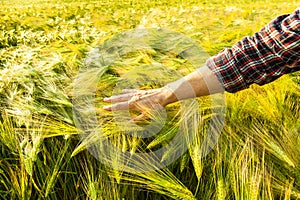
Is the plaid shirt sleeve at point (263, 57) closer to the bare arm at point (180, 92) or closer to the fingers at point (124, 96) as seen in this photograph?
the bare arm at point (180, 92)

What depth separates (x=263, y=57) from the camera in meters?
1.12

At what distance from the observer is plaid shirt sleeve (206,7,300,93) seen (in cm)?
105

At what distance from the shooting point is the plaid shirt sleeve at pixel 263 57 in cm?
105

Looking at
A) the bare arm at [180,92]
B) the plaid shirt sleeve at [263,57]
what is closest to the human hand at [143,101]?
the bare arm at [180,92]

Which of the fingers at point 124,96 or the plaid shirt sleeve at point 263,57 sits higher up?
the plaid shirt sleeve at point 263,57

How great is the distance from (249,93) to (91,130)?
0.61 metres

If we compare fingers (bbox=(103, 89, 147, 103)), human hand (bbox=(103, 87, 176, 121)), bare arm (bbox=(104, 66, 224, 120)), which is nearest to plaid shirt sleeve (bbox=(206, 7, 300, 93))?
bare arm (bbox=(104, 66, 224, 120))

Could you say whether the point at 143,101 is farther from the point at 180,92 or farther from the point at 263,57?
the point at 263,57

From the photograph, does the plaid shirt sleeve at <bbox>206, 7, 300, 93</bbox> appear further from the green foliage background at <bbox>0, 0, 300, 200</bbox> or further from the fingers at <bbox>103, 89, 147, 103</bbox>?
the fingers at <bbox>103, 89, 147, 103</bbox>

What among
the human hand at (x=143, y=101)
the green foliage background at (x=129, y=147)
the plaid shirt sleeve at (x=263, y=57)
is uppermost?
the plaid shirt sleeve at (x=263, y=57)

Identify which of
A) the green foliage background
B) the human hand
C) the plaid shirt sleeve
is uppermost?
the plaid shirt sleeve

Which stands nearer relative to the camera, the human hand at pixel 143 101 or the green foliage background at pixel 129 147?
the green foliage background at pixel 129 147

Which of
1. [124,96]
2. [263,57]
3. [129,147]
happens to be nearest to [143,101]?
[124,96]

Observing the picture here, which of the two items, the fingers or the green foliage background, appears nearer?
the green foliage background
